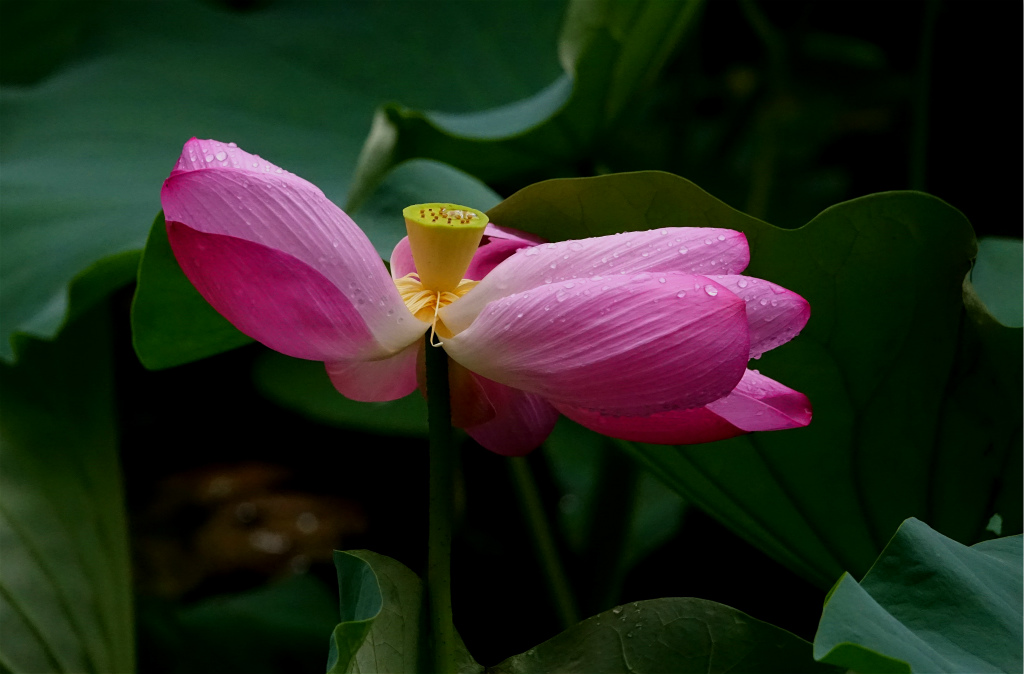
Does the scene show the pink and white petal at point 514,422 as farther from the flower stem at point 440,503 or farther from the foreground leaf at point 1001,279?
the foreground leaf at point 1001,279

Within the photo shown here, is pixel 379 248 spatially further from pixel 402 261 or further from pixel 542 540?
pixel 542 540

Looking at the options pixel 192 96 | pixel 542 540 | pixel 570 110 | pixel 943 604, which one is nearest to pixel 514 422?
pixel 943 604

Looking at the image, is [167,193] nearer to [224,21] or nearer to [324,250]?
[324,250]

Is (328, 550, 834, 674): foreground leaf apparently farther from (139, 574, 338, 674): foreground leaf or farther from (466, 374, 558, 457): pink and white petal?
(139, 574, 338, 674): foreground leaf

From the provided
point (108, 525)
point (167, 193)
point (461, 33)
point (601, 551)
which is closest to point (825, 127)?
point (461, 33)

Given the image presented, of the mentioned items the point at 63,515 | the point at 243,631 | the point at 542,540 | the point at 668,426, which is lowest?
the point at 243,631

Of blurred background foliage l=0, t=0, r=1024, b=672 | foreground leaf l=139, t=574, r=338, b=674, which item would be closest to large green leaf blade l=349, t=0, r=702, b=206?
blurred background foliage l=0, t=0, r=1024, b=672
